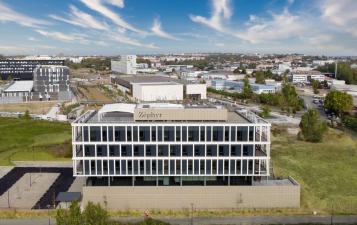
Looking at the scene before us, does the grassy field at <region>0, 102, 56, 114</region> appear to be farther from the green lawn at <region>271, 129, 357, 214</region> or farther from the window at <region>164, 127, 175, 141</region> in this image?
the window at <region>164, 127, 175, 141</region>

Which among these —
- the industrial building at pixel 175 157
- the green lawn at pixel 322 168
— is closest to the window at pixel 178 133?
the industrial building at pixel 175 157

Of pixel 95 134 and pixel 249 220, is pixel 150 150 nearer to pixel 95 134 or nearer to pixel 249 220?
pixel 95 134

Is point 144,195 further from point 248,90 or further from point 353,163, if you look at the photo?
point 248,90

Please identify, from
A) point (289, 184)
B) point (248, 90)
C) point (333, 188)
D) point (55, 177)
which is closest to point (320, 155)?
point (333, 188)

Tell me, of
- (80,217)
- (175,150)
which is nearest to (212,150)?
(175,150)

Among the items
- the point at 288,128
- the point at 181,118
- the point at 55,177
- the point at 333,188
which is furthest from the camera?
the point at 288,128

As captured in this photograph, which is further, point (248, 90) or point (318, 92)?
point (318, 92)
